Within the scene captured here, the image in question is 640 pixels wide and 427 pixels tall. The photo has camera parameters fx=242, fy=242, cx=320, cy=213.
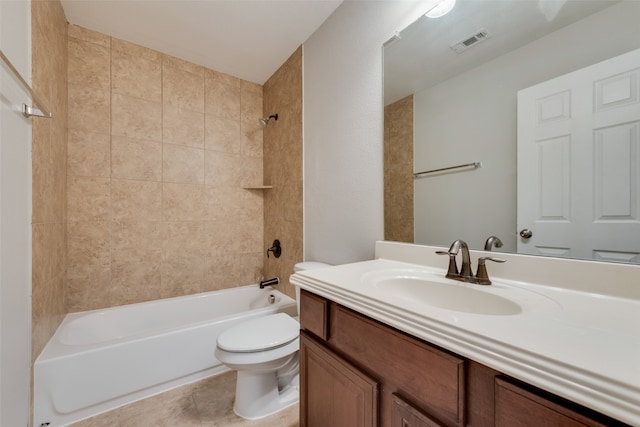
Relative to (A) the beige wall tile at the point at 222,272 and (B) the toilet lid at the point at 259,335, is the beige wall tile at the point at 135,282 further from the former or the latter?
(B) the toilet lid at the point at 259,335

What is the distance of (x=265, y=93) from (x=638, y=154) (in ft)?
8.15

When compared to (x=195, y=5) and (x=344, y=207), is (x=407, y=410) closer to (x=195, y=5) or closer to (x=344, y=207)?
(x=344, y=207)

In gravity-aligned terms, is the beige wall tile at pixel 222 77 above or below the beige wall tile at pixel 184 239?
above

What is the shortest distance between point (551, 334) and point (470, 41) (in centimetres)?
108

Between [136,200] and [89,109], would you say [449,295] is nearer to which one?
[136,200]

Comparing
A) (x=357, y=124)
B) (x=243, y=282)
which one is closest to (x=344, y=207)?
(x=357, y=124)

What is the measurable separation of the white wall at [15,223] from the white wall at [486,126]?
1567 mm

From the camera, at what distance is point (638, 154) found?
62 centimetres

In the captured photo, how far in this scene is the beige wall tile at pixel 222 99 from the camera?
2.16 meters

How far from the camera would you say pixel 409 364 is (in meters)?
0.54

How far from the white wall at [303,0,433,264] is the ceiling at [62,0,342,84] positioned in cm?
18

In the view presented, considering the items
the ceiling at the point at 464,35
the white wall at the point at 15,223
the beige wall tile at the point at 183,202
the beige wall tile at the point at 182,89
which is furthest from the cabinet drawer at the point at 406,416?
the beige wall tile at the point at 182,89

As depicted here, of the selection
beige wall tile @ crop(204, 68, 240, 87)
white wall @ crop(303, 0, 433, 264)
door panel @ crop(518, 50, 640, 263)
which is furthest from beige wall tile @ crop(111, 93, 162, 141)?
door panel @ crop(518, 50, 640, 263)

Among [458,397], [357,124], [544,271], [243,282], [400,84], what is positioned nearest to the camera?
[458,397]
